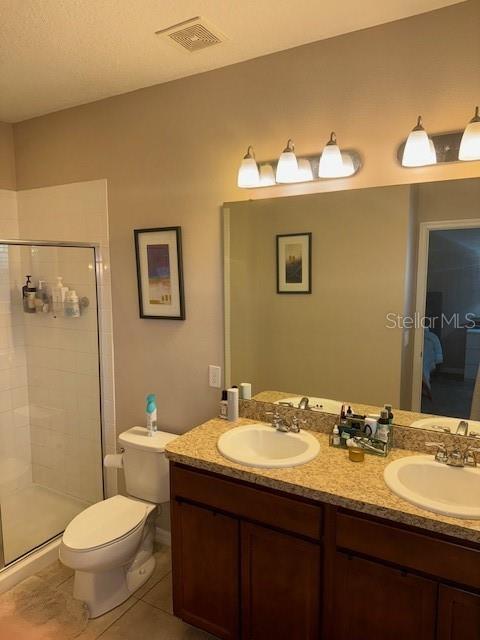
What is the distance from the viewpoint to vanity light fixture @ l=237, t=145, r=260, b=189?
2.05 meters

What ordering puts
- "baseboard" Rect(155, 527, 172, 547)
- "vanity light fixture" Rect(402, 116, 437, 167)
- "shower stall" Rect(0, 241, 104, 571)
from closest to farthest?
"vanity light fixture" Rect(402, 116, 437, 167) → "baseboard" Rect(155, 527, 172, 547) → "shower stall" Rect(0, 241, 104, 571)

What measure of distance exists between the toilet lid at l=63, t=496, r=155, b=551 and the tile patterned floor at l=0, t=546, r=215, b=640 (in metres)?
0.42

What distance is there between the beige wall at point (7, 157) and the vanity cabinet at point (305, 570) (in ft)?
7.82

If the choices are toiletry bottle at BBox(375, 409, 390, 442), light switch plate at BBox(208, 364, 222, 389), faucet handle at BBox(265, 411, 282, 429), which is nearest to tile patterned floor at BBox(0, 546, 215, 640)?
faucet handle at BBox(265, 411, 282, 429)

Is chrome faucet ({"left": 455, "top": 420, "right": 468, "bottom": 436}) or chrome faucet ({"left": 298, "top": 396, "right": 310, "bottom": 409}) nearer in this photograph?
chrome faucet ({"left": 455, "top": 420, "right": 468, "bottom": 436})

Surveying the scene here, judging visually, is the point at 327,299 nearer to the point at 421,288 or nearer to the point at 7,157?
the point at 421,288

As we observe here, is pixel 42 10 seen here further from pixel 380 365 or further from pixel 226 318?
pixel 380 365

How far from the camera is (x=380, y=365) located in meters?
1.92

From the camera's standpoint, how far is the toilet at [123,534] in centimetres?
204

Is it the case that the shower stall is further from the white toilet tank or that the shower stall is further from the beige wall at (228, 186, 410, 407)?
the beige wall at (228, 186, 410, 407)

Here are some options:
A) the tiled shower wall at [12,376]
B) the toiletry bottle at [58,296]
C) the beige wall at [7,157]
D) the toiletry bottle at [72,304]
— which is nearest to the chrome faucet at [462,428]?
A: the toiletry bottle at [72,304]

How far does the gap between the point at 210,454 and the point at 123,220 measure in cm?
152

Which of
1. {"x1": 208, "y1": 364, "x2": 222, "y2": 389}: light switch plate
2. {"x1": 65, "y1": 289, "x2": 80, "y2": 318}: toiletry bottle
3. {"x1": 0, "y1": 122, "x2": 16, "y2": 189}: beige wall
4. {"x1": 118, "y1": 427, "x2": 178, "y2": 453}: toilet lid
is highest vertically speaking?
{"x1": 0, "y1": 122, "x2": 16, "y2": 189}: beige wall

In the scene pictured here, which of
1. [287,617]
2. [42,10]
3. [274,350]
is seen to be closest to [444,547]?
[287,617]
